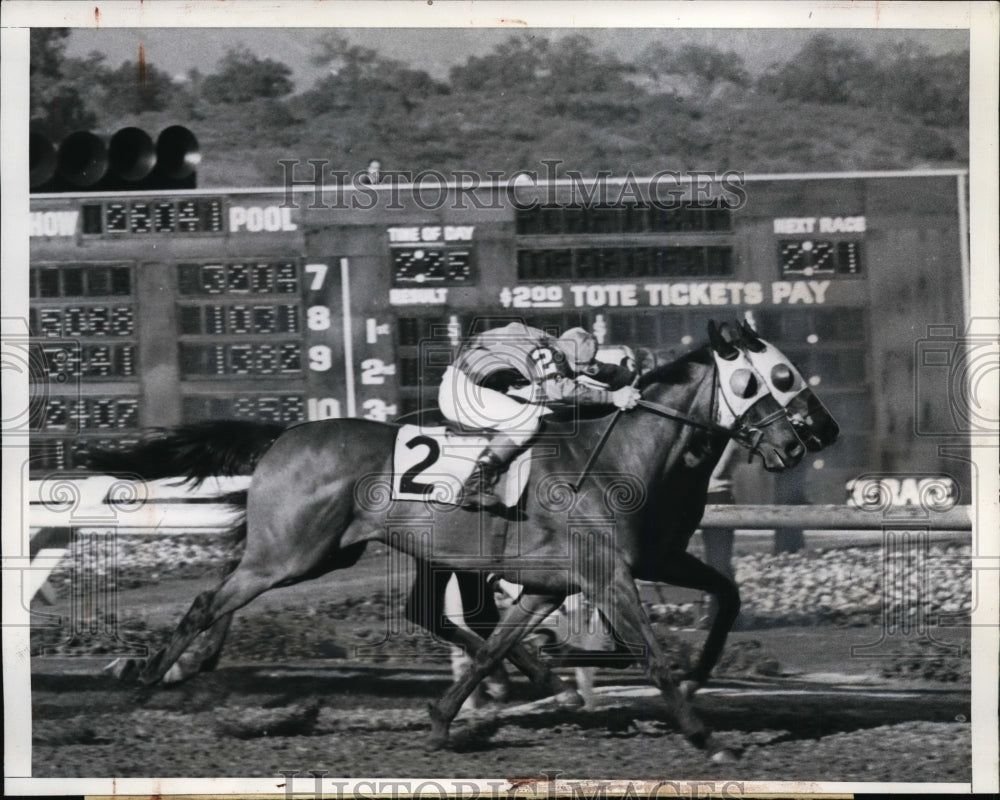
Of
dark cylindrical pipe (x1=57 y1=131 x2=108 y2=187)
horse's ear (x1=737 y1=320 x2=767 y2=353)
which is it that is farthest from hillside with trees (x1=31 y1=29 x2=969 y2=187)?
horse's ear (x1=737 y1=320 x2=767 y2=353)

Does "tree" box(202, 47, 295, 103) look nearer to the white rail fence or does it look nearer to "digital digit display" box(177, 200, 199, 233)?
"digital digit display" box(177, 200, 199, 233)

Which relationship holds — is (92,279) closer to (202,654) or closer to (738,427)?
(202,654)

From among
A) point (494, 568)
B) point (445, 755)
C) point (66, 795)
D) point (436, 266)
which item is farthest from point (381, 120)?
point (66, 795)

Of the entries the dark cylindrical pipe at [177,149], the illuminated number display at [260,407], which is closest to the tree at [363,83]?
the dark cylindrical pipe at [177,149]

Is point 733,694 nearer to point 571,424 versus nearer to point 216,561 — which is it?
point 571,424

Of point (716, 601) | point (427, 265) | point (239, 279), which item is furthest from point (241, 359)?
point (716, 601)

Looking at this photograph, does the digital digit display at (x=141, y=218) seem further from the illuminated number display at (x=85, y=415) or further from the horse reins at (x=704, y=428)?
the horse reins at (x=704, y=428)
